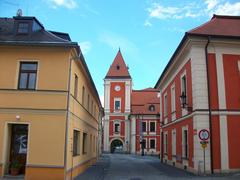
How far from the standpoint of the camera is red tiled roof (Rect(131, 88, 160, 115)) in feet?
203

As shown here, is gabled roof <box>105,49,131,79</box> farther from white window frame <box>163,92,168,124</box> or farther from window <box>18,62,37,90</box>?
window <box>18,62,37,90</box>

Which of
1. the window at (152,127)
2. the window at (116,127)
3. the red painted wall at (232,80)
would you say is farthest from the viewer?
the window at (116,127)

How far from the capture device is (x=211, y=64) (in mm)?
18641

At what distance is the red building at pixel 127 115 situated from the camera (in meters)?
59.0

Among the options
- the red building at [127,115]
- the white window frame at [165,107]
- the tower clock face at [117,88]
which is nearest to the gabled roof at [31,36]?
the white window frame at [165,107]

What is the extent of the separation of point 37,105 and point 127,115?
49.1 meters

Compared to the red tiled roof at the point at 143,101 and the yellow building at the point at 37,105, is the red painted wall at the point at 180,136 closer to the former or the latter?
the yellow building at the point at 37,105

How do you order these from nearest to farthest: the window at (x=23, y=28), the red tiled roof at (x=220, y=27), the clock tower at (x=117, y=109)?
the window at (x=23, y=28) → the red tiled roof at (x=220, y=27) → the clock tower at (x=117, y=109)

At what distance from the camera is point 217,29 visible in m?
19.7

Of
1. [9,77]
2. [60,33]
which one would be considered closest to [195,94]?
[60,33]

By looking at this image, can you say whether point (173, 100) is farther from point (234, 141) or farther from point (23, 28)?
point (23, 28)

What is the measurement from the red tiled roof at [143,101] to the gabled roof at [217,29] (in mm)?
39724

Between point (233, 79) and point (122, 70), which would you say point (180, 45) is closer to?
point (233, 79)

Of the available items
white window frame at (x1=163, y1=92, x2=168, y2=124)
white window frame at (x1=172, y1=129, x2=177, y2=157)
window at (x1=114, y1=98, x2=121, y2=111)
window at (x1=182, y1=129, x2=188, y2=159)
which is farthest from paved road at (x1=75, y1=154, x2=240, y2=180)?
window at (x1=114, y1=98, x2=121, y2=111)
